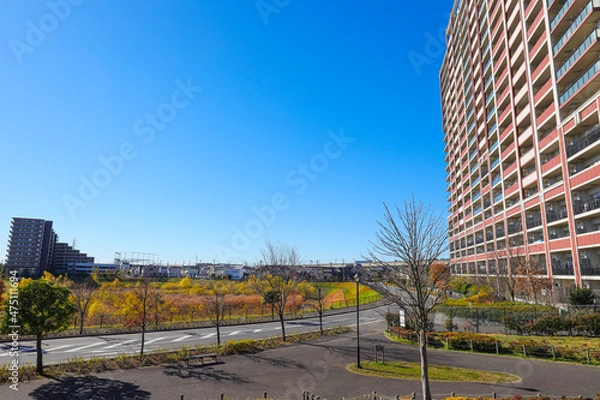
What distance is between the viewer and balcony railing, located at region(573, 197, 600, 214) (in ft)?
103

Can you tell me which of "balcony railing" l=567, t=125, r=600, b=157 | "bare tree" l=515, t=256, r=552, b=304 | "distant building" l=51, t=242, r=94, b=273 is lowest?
"bare tree" l=515, t=256, r=552, b=304

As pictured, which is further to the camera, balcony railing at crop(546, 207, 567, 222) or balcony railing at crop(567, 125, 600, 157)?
balcony railing at crop(546, 207, 567, 222)

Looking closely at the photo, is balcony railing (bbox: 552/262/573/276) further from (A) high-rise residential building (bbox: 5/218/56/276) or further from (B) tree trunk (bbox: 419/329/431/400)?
(A) high-rise residential building (bbox: 5/218/56/276)

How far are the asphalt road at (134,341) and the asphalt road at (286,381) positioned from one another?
415 cm

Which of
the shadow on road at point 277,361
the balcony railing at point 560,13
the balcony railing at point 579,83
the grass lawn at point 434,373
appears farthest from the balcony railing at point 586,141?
the shadow on road at point 277,361

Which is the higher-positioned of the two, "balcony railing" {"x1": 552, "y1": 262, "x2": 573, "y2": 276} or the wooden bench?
"balcony railing" {"x1": 552, "y1": 262, "x2": 573, "y2": 276}

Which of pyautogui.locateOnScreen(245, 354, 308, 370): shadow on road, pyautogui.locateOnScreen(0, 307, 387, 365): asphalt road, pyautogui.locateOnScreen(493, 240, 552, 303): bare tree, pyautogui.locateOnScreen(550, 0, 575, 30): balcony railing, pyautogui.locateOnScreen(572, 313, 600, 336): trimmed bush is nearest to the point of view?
pyautogui.locateOnScreen(245, 354, 308, 370): shadow on road

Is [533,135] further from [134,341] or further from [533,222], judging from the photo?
[134,341]

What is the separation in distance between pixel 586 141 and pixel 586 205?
19.2 ft

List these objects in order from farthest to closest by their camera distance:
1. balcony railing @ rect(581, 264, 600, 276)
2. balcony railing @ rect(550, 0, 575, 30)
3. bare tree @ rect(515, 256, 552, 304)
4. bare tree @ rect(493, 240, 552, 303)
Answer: bare tree @ rect(493, 240, 552, 303) → bare tree @ rect(515, 256, 552, 304) → balcony railing @ rect(550, 0, 575, 30) → balcony railing @ rect(581, 264, 600, 276)

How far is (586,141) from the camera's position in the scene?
32.6 meters

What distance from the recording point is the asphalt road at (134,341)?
→ 21781mm

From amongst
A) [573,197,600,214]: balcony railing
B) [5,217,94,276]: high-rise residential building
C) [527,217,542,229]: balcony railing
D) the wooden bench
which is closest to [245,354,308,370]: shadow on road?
the wooden bench

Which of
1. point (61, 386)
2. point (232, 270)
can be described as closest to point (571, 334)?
point (61, 386)
